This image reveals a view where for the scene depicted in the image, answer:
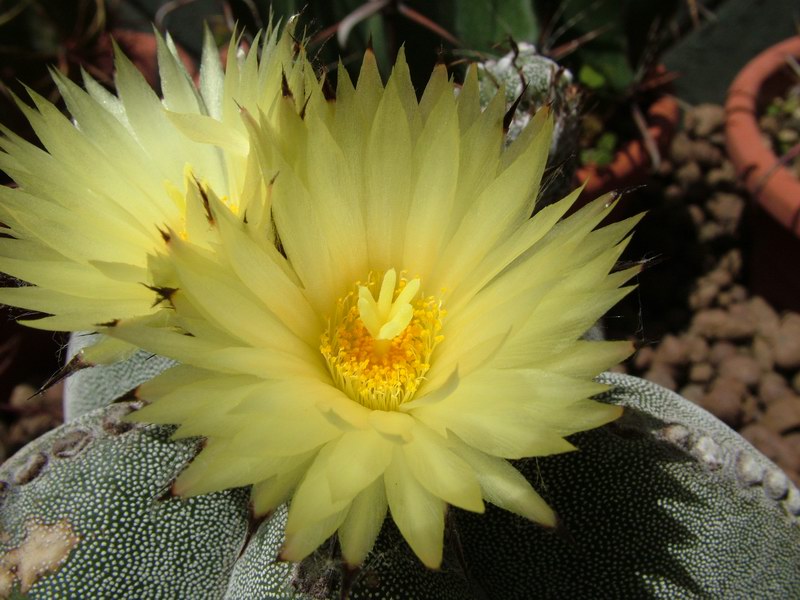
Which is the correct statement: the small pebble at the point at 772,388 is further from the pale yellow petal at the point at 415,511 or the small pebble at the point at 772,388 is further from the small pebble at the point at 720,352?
the pale yellow petal at the point at 415,511

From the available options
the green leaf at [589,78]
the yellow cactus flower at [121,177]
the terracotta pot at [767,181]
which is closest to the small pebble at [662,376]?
the terracotta pot at [767,181]

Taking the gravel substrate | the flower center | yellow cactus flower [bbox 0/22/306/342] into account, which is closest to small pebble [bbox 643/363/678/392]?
the gravel substrate

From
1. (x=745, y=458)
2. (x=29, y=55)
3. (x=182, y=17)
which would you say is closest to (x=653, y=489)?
(x=745, y=458)

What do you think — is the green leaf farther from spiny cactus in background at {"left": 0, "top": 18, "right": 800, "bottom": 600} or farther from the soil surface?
spiny cactus in background at {"left": 0, "top": 18, "right": 800, "bottom": 600}

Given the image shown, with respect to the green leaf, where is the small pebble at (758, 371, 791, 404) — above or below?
below

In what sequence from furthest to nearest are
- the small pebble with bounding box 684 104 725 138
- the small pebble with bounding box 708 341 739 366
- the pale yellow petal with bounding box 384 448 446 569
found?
the small pebble with bounding box 684 104 725 138 < the small pebble with bounding box 708 341 739 366 < the pale yellow petal with bounding box 384 448 446 569

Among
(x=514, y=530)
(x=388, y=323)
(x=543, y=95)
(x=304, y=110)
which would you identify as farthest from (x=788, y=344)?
(x=304, y=110)
